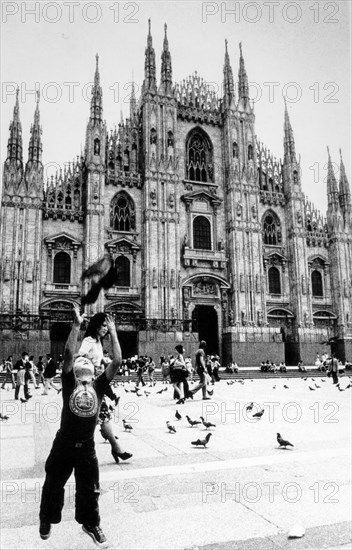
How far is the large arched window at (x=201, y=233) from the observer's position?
38.3m

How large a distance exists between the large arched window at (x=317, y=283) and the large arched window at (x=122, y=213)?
16.5m

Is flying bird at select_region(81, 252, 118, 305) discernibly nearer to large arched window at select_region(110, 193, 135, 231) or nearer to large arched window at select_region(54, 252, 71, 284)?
large arched window at select_region(54, 252, 71, 284)

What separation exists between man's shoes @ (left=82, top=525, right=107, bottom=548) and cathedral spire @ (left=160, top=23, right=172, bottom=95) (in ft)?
130

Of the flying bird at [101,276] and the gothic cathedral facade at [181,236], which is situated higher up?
the gothic cathedral facade at [181,236]

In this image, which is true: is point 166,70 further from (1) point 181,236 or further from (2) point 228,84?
(1) point 181,236

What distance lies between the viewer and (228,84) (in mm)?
41188

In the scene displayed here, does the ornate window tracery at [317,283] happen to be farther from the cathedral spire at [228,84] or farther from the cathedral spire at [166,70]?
the cathedral spire at [166,70]

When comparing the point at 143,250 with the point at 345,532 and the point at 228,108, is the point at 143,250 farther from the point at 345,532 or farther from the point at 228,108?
the point at 345,532

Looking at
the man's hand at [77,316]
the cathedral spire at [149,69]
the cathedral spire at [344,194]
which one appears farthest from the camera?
the cathedral spire at [344,194]

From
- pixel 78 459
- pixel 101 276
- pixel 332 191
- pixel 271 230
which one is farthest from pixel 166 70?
pixel 78 459

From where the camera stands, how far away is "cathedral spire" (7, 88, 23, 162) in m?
34.4

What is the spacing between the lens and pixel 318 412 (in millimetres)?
11492

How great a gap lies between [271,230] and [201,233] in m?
6.72

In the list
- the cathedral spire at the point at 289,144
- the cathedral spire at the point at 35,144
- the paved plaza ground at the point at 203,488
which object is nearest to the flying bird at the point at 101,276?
the paved plaza ground at the point at 203,488
